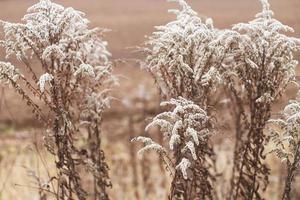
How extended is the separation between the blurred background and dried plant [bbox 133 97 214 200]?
0.43 metres

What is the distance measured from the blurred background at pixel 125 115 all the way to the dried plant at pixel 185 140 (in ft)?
1.43

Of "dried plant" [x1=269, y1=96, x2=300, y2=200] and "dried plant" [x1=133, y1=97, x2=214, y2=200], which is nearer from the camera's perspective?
"dried plant" [x1=133, y1=97, x2=214, y2=200]

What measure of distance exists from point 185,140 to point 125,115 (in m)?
8.08

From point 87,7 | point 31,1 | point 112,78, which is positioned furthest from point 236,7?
point 112,78

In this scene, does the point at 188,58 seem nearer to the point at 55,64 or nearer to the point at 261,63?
the point at 261,63

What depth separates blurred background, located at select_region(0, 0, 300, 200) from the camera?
25.2 ft

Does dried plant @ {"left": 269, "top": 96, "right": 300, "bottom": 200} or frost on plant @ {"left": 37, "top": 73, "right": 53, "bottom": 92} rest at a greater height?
frost on plant @ {"left": 37, "top": 73, "right": 53, "bottom": 92}

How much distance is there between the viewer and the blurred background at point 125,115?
768 centimetres

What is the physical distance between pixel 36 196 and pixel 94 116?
2.65 meters

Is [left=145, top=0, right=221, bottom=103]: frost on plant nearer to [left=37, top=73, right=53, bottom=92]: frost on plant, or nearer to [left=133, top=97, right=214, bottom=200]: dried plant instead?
[left=133, top=97, right=214, bottom=200]: dried plant

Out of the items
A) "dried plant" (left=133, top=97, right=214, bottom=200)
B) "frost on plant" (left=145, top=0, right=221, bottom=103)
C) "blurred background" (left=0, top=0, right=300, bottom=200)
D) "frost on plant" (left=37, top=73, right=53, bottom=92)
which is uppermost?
"blurred background" (left=0, top=0, right=300, bottom=200)

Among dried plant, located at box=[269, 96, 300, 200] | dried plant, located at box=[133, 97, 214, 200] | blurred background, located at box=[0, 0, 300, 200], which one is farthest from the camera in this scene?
blurred background, located at box=[0, 0, 300, 200]

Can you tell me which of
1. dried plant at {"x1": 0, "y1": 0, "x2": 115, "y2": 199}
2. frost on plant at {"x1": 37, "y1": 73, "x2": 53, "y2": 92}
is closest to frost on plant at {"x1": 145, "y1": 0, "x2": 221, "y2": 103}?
dried plant at {"x1": 0, "y1": 0, "x2": 115, "y2": 199}

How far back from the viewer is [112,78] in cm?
521
